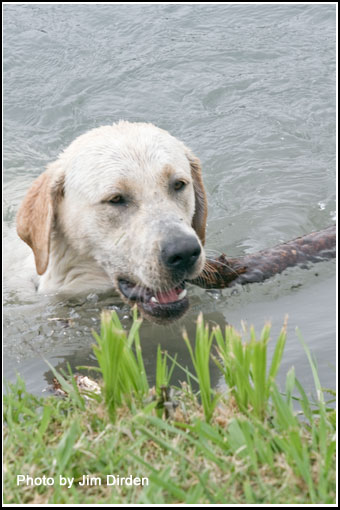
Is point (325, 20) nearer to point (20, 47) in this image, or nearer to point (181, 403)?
point (20, 47)

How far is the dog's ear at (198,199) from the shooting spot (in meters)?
5.41

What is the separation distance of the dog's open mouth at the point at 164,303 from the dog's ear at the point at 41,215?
2.85ft

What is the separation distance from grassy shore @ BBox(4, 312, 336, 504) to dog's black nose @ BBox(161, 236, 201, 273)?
130 centimetres

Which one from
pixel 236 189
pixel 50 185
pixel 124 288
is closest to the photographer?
pixel 124 288

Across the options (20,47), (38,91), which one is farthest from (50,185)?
(20,47)

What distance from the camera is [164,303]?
4367 mm

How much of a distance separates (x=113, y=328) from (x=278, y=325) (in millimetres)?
2438

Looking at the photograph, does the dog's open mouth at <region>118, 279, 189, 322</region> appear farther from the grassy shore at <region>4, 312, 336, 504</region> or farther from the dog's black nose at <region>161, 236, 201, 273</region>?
the grassy shore at <region>4, 312, 336, 504</region>

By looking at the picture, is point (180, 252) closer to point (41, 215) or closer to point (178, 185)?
point (178, 185)

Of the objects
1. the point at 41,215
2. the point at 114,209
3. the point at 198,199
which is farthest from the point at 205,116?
the point at 114,209

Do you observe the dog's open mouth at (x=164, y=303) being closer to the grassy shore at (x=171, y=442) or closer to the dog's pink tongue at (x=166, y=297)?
the dog's pink tongue at (x=166, y=297)

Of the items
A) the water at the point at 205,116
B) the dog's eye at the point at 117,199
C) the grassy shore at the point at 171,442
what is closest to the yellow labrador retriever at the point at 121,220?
the dog's eye at the point at 117,199

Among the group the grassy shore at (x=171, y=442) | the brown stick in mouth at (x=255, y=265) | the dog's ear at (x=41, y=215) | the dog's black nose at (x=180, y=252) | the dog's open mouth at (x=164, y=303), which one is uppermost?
the dog's ear at (x=41, y=215)

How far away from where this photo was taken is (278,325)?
4855 millimetres
